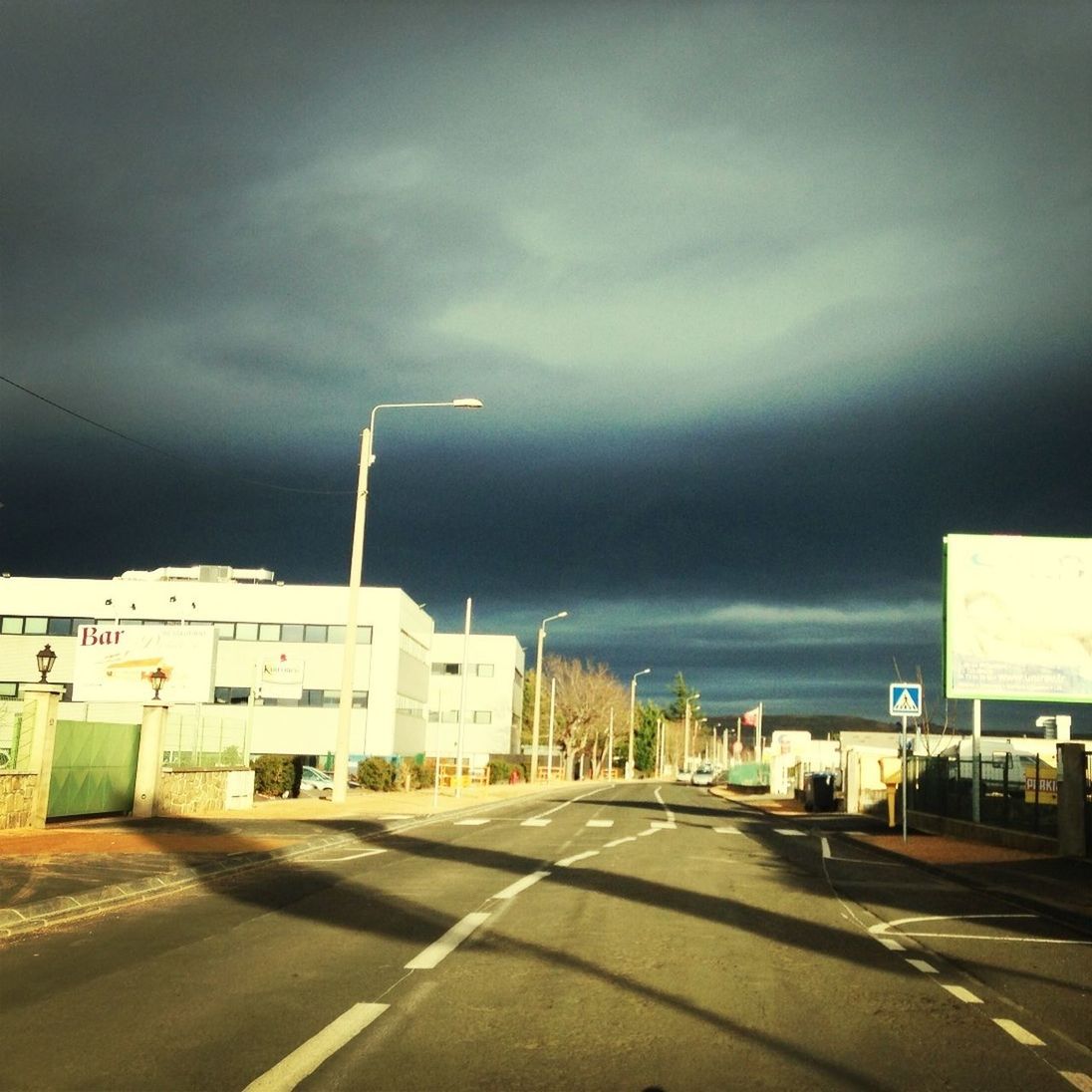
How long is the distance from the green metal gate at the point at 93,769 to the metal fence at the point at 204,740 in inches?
112

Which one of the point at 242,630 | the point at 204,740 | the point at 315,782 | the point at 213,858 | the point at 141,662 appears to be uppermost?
the point at 242,630

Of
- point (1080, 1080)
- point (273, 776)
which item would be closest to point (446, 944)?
point (1080, 1080)

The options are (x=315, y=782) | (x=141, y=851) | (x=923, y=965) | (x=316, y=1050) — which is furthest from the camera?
(x=315, y=782)

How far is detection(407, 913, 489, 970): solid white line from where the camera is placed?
9.34 m

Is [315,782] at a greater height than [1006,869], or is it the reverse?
[1006,869]

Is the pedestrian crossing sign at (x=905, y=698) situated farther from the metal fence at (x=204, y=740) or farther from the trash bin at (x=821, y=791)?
the trash bin at (x=821, y=791)

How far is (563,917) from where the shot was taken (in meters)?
12.2

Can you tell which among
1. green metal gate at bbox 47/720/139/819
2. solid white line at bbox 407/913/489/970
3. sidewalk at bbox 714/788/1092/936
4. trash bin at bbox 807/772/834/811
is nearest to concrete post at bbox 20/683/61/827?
green metal gate at bbox 47/720/139/819

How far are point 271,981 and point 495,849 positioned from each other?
12.6 meters

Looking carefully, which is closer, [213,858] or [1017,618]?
[213,858]

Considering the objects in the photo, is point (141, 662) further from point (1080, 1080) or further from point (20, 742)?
point (1080, 1080)

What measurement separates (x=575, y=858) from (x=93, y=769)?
11190mm

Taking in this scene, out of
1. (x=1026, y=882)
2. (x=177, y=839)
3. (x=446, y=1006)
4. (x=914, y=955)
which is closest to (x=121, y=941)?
(x=446, y=1006)

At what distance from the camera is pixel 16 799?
2156 centimetres
